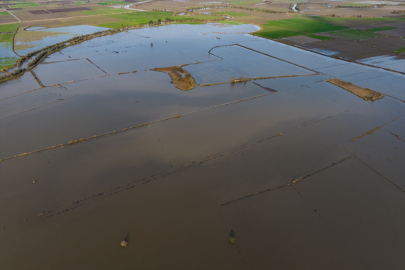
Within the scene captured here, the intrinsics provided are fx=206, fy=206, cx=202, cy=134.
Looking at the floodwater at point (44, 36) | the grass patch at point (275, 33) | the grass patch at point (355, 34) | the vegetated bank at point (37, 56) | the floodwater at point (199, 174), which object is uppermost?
the floodwater at point (44, 36)

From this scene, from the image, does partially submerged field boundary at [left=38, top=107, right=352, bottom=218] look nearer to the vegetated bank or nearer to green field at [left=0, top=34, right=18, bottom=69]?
the vegetated bank

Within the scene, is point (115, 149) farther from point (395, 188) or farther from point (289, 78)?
point (289, 78)

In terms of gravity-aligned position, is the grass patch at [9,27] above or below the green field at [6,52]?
above

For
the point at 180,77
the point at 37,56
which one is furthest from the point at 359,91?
the point at 37,56

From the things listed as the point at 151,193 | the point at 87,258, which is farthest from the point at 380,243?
the point at 87,258

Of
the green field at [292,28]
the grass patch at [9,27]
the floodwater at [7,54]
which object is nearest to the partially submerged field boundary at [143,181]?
the floodwater at [7,54]

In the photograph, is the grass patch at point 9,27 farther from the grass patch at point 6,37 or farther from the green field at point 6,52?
the green field at point 6,52
